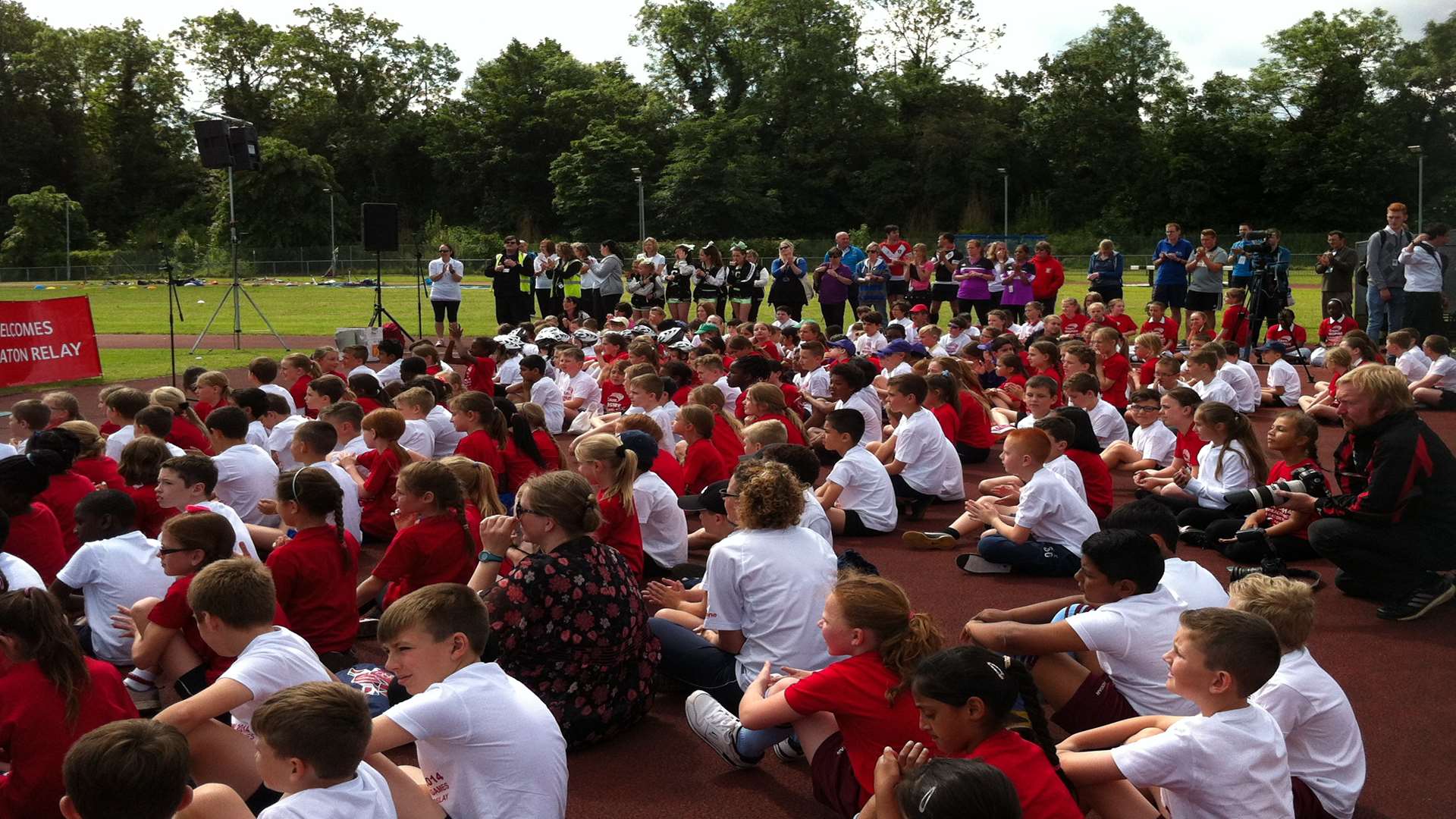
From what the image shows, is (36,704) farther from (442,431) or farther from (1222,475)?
(1222,475)

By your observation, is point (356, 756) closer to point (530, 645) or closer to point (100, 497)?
point (530, 645)

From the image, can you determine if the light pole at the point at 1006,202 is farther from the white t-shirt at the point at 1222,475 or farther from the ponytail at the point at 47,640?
the ponytail at the point at 47,640

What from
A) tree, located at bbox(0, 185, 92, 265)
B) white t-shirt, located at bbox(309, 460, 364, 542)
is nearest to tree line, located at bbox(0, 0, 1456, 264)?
tree, located at bbox(0, 185, 92, 265)

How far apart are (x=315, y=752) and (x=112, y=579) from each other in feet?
9.74

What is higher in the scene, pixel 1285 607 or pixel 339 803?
pixel 1285 607

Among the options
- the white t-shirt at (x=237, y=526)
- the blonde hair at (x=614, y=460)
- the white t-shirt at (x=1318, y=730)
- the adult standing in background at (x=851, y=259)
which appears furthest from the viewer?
the adult standing in background at (x=851, y=259)

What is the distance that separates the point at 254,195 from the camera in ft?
215

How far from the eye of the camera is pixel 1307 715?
4293mm

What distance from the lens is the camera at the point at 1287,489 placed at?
24.2 feet

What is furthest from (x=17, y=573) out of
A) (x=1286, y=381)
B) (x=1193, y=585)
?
(x=1286, y=381)

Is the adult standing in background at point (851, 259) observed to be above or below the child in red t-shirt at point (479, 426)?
above

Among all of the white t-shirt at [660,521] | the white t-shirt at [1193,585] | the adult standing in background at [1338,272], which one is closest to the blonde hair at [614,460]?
the white t-shirt at [660,521]

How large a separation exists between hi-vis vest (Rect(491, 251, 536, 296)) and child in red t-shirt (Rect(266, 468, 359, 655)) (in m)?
16.8

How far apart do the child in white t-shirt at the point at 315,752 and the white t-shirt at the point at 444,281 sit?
59.6ft
